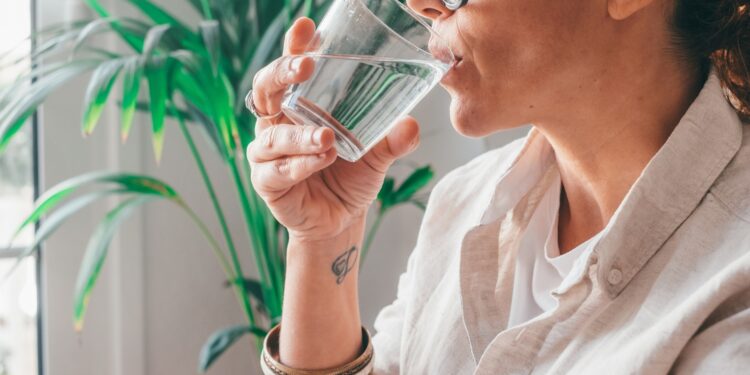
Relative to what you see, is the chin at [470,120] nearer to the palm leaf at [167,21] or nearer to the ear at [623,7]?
the ear at [623,7]

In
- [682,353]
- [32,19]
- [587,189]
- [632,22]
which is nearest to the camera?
[682,353]

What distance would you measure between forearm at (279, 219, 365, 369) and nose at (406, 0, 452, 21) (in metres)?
0.30

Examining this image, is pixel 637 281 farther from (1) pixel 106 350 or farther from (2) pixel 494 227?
(1) pixel 106 350

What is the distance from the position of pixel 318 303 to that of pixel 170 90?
49cm

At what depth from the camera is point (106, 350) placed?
6.01 ft

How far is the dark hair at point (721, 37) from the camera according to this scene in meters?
0.91

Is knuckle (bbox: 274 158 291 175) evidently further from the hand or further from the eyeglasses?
the eyeglasses

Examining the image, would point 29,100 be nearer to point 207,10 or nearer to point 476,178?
point 207,10

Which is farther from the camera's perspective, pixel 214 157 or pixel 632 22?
pixel 214 157

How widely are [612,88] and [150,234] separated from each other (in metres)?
1.23

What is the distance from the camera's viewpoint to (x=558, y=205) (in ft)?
3.55

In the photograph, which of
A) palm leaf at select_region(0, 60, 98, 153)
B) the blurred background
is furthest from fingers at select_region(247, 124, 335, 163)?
the blurred background

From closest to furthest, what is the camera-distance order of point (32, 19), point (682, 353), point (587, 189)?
1. point (682, 353)
2. point (587, 189)
3. point (32, 19)

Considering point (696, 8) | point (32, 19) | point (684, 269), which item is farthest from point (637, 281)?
point (32, 19)
